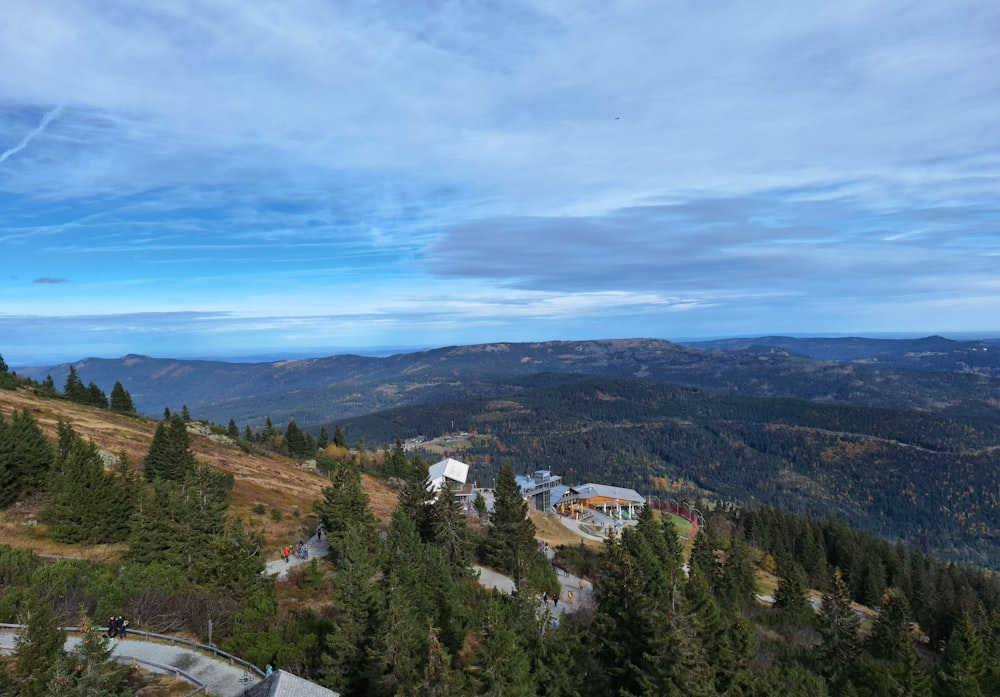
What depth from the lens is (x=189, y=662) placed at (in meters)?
23.7

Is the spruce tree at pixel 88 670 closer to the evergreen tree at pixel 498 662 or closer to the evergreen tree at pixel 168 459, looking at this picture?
the evergreen tree at pixel 498 662

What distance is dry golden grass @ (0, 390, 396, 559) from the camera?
3758 centimetres

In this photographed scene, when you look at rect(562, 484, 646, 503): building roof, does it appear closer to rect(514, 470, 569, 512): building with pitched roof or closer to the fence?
rect(514, 470, 569, 512): building with pitched roof

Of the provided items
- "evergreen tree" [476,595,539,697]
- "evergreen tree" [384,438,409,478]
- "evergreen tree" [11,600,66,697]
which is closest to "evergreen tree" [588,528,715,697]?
"evergreen tree" [476,595,539,697]

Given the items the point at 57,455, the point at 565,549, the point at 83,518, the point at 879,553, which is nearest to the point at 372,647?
the point at 83,518

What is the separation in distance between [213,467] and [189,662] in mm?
47078

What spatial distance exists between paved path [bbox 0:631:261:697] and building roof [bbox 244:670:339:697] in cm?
322

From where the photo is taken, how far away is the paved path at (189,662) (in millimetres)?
21750

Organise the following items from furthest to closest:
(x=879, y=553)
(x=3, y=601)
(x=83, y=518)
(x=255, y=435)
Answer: (x=255, y=435) < (x=879, y=553) < (x=83, y=518) < (x=3, y=601)

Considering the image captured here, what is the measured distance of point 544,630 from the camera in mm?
29922

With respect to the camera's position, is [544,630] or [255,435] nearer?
[544,630]

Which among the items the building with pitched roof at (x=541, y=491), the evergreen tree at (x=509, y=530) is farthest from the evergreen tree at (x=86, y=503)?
the building with pitched roof at (x=541, y=491)

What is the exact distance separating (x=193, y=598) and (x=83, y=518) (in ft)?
46.5

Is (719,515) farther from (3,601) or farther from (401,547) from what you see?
(3,601)
